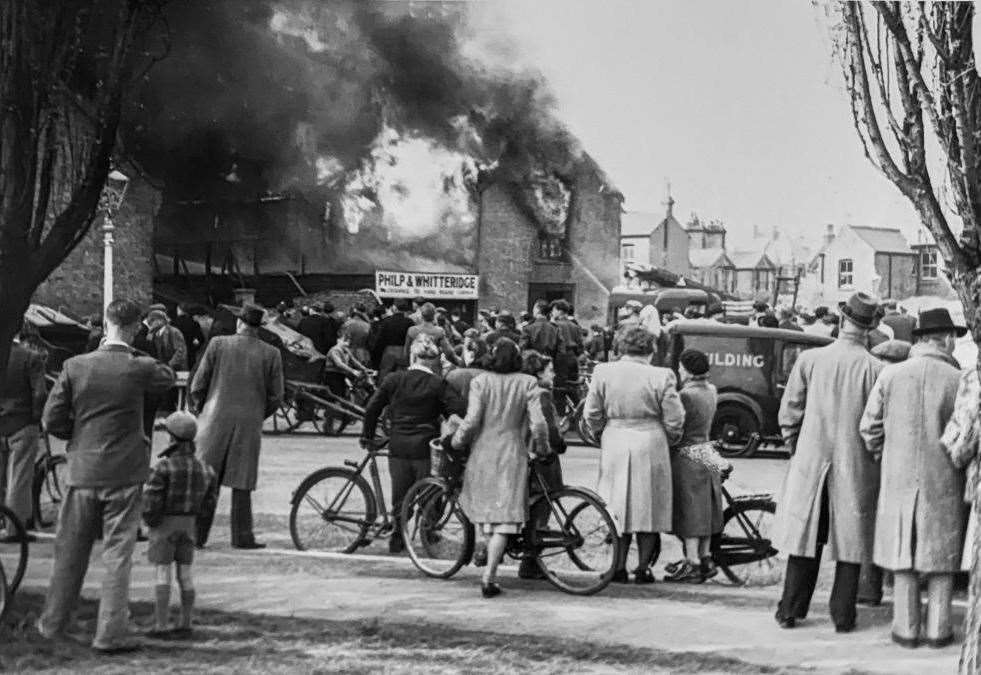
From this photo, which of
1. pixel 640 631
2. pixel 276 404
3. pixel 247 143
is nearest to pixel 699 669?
pixel 640 631

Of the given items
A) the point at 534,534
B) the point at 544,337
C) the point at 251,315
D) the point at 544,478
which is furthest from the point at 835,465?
the point at 544,337

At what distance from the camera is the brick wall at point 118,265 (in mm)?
23844

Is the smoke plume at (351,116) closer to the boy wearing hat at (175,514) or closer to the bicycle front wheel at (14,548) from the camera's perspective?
the bicycle front wheel at (14,548)

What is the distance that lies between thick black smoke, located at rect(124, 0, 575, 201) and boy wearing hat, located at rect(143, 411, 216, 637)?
917 inches

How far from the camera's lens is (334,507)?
8570mm

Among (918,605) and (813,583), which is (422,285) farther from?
(918,605)

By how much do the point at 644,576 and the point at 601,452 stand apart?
80 cm

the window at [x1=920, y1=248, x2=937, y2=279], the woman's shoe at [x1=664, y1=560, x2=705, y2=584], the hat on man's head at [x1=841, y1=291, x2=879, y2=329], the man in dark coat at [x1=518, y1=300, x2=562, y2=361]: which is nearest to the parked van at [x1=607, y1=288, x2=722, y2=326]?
the window at [x1=920, y1=248, x2=937, y2=279]

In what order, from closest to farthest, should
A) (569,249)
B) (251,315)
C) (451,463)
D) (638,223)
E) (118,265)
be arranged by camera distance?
(451,463) < (251,315) < (118,265) < (569,249) < (638,223)

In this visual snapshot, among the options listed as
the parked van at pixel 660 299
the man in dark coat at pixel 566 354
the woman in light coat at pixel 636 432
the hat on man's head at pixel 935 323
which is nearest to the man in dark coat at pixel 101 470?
the woman in light coat at pixel 636 432

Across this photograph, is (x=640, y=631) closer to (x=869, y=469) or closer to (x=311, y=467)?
(x=869, y=469)

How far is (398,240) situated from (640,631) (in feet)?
93.8

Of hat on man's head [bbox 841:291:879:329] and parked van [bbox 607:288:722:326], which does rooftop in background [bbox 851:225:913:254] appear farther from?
hat on man's head [bbox 841:291:879:329]

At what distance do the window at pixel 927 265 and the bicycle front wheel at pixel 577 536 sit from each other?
53.9 feet
